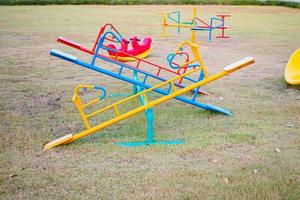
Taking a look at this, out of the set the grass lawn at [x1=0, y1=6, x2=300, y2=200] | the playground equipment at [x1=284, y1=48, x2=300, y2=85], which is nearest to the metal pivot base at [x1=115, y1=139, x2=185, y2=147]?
the grass lawn at [x1=0, y1=6, x2=300, y2=200]

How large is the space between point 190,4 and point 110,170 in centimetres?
2224

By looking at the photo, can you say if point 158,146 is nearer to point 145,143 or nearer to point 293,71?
point 145,143

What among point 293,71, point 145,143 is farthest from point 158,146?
point 293,71

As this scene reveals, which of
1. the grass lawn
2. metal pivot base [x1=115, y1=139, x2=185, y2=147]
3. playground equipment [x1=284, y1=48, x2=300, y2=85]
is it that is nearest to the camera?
the grass lawn

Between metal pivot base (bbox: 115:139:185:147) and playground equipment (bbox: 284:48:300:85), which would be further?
playground equipment (bbox: 284:48:300:85)

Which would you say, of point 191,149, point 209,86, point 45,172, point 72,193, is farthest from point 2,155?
point 209,86

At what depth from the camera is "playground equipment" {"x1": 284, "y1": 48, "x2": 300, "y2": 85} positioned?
5707 millimetres

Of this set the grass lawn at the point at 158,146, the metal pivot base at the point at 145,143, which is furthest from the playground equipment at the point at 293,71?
the metal pivot base at the point at 145,143

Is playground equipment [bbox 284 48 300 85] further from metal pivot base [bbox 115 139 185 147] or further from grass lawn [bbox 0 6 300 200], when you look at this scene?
metal pivot base [bbox 115 139 185 147]

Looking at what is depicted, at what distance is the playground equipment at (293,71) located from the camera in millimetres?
5707

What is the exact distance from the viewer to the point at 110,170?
320 cm

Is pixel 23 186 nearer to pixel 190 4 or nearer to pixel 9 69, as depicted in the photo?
pixel 9 69

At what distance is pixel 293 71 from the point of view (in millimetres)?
6133

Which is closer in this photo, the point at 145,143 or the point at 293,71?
the point at 145,143
